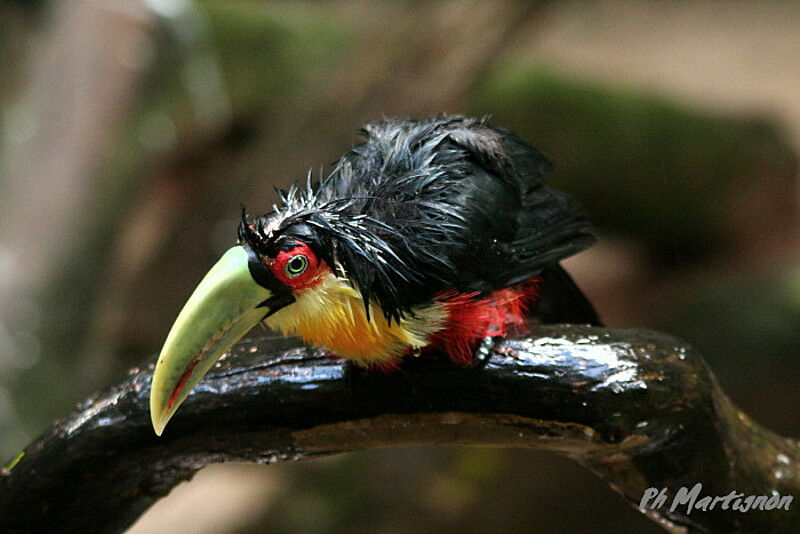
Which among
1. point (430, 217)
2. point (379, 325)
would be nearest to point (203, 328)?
point (379, 325)

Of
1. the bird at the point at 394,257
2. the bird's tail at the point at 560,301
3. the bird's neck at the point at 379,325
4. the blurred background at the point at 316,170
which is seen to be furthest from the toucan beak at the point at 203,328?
the blurred background at the point at 316,170

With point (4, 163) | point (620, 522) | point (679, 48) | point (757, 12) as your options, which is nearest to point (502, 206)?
point (620, 522)

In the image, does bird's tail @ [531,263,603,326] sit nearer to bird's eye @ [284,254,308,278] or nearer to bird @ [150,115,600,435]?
bird @ [150,115,600,435]

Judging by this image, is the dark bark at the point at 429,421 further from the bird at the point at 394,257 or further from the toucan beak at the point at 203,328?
the toucan beak at the point at 203,328

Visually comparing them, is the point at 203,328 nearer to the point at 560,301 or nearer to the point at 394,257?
the point at 394,257

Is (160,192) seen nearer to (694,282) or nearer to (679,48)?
(694,282)

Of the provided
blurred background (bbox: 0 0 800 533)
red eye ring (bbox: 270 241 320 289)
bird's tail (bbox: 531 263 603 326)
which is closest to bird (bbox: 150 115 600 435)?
red eye ring (bbox: 270 241 320 289)

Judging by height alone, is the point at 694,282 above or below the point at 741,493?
below
